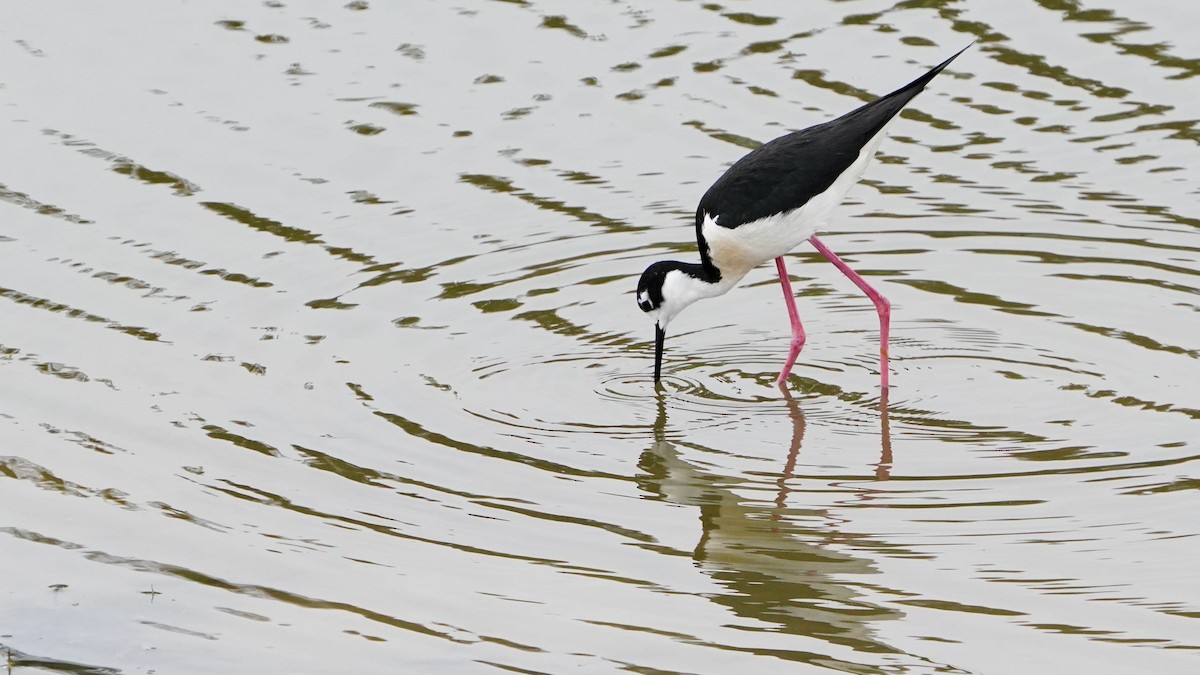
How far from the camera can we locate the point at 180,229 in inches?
410

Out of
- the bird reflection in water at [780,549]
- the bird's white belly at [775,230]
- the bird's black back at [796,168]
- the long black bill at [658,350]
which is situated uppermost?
the bird's black back at [796,168]

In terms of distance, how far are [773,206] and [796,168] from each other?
228 mm

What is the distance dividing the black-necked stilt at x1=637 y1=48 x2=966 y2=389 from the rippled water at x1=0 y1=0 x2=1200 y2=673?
423mm

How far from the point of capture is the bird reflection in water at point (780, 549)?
244 inches

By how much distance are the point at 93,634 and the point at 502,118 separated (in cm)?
641

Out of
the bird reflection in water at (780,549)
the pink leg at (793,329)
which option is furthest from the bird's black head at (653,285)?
the bird reflection in water at (780,549)

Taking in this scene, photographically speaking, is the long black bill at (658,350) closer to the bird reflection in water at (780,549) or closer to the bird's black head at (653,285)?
the bird's black head at (653,285)

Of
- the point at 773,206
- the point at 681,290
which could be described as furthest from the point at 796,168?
the point at 681,290

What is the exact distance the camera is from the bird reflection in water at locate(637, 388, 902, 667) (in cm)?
621

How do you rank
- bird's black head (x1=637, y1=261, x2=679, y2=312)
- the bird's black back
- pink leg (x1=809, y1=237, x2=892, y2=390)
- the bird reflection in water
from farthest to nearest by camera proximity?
bird's black head (x1=637, y1=261, x2=679, y2=312), pink leg (x1=809, y1=237, x2=892, y2=390), the bird's black back, the bird reflection in water

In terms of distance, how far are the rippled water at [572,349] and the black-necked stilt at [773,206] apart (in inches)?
16.7

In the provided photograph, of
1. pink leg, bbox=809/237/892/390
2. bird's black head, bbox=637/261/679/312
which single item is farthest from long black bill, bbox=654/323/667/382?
pink leg, bbox=809/237/892/390

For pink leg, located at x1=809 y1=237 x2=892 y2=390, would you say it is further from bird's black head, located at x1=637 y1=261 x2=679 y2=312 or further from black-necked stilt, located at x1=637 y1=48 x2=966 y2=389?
bird's black head, located at x1=637 y1=261 x2=679 y2=312

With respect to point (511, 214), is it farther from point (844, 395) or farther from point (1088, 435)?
point (1088, 435)
